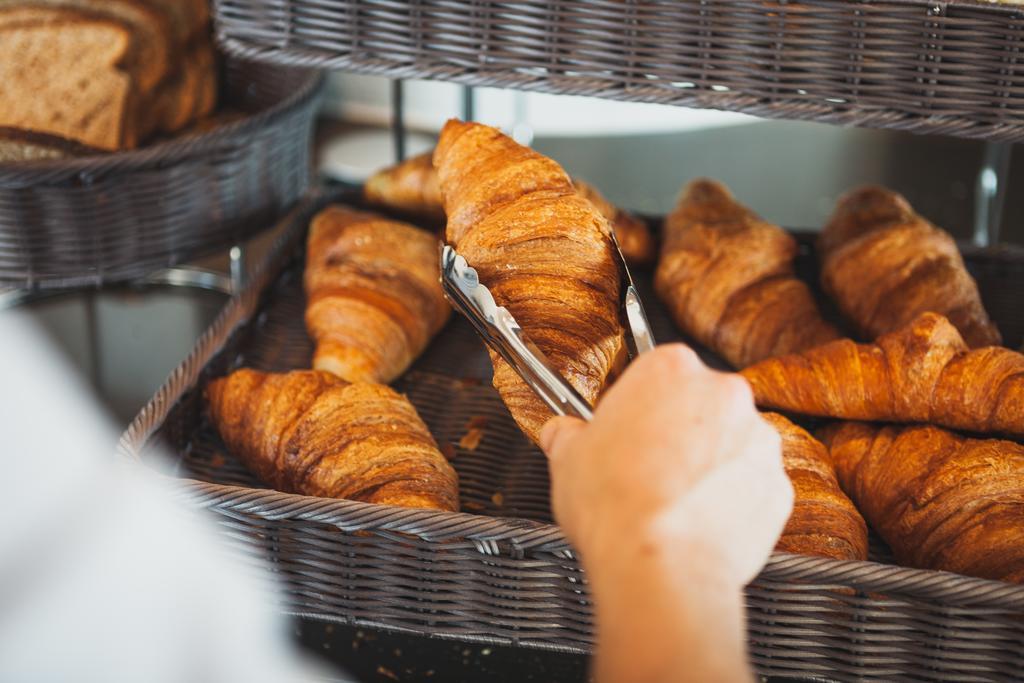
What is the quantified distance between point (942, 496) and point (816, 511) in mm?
100

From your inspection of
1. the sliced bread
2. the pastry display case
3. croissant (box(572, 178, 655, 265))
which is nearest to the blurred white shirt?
the pastry display case

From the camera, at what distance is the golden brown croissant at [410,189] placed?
1.29 m

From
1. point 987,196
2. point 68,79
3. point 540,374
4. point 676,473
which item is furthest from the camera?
point 987,196

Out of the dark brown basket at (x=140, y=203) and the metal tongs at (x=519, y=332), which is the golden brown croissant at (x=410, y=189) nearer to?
the dark brown basket at (x=140, y=203)

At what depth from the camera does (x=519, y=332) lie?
72cm

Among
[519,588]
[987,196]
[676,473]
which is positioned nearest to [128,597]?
[519,588]

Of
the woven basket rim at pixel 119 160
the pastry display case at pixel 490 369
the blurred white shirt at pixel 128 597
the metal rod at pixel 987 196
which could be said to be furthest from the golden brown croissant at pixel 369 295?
the metal rod at pixel 987 196

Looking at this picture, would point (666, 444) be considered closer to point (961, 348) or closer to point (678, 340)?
point (961, 348)

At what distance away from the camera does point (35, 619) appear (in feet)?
2.65

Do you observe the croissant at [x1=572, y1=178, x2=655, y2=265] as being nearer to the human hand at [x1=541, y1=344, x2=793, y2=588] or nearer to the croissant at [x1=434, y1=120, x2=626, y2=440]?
the croissant at [x1=434, y1=120, x2=626, y2=440]

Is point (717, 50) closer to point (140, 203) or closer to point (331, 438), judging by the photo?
point (331, 438)

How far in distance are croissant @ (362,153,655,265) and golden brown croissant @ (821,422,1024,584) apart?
16.9 inches

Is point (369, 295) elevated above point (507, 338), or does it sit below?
below

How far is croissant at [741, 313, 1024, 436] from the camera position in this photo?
0.86 m
